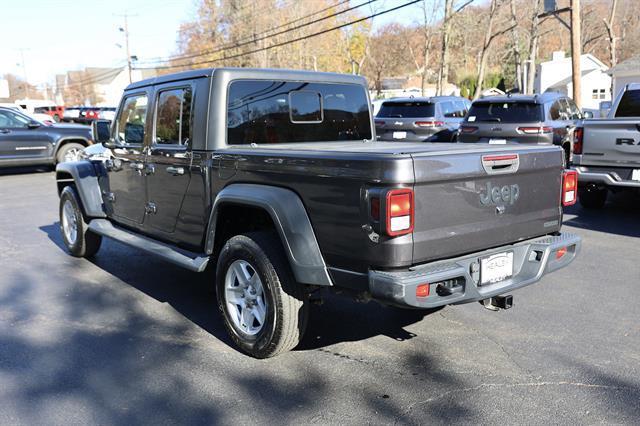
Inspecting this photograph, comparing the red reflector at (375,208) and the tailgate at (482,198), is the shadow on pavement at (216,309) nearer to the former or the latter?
the tailgate at (482,198)

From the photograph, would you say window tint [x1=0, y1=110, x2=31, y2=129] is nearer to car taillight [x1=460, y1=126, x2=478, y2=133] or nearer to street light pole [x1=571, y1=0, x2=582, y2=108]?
car taillight [x1=460, y1=126, x2=478, y2=133]

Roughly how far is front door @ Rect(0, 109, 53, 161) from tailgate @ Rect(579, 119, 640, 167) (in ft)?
41.4

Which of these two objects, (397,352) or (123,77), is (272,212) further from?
(123,77)

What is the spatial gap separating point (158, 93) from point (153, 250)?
4.47 ft

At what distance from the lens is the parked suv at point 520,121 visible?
10531 mm

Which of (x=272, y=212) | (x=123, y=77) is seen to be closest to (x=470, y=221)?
(x=272, y=212)

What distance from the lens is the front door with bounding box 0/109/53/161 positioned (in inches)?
558

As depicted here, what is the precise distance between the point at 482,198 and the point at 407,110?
35.8 ft

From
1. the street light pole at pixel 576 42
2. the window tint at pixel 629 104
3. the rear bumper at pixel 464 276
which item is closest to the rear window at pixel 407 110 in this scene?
the window tint at pixel 629 104

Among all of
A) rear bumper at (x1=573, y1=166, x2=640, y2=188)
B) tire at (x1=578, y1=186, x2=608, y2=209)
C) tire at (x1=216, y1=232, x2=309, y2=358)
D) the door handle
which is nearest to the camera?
tire at (x1=216, y1=232, x2=309, y2=358)

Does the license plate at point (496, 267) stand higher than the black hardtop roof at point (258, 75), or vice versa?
the black hardtop roof at point (258, 75)

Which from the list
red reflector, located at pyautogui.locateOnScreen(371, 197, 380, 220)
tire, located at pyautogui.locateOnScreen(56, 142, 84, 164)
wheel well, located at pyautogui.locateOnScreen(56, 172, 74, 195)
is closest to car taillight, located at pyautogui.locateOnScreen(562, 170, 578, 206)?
red reflector, located at pyautogui.locateOnScreen(371, 197, 380, 220)

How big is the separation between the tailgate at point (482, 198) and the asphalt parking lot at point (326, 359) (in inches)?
32.7

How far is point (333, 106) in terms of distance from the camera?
16.6 feet
